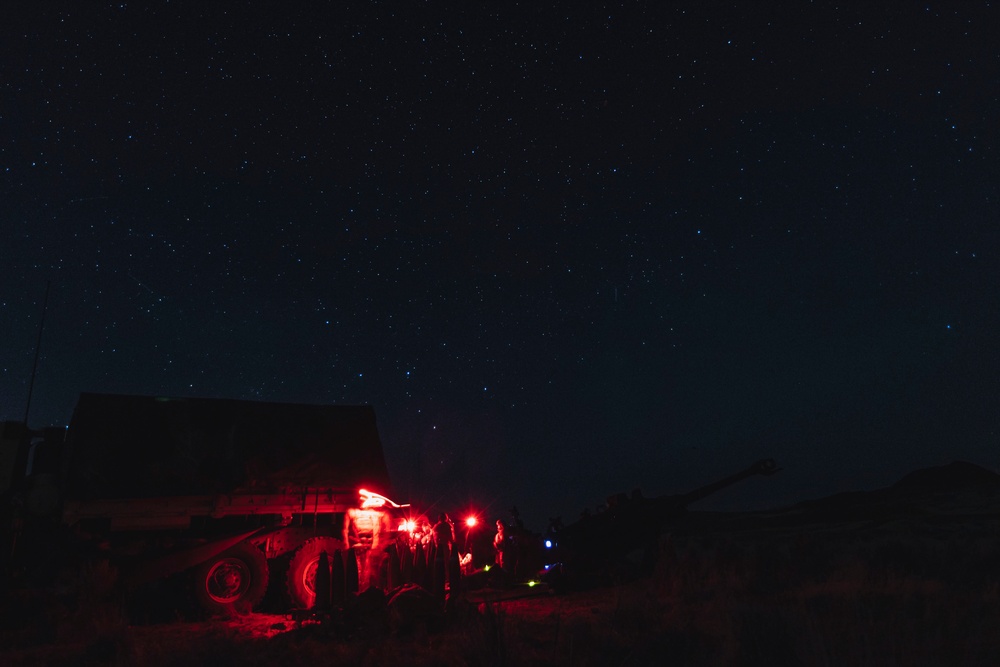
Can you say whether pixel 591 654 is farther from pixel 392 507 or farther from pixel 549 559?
pixel 549 559

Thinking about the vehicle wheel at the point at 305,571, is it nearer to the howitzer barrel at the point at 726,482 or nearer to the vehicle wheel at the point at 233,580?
the vehicle wheel at the point at 233,580

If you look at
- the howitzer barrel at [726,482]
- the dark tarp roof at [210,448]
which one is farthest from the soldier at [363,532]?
the howitzer barrel at [726,482]

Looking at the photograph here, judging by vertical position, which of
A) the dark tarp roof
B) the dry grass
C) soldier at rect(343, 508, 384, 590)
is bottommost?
the dry grass

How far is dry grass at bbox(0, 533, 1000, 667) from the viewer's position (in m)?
7.29

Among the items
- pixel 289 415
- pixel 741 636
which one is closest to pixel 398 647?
pixel 741 636

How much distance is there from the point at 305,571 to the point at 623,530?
8.18m

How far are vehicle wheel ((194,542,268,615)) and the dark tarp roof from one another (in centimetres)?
134

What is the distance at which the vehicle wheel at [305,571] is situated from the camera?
1397cm

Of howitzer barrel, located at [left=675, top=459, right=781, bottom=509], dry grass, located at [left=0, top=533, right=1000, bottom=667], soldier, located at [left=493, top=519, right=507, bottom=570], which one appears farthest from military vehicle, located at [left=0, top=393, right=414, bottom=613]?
howitzer barrel, located at [left=675, top=459, right=781, bottom=509]

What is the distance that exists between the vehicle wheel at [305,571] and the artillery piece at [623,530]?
19.3 feet

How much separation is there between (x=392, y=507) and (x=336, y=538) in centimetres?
167

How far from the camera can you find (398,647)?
8930mm

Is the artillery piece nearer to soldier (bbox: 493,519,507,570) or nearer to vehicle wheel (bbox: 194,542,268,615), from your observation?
soldier (bbox: 493,519,507,570)

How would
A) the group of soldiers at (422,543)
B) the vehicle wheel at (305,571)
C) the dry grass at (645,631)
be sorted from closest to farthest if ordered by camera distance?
1. the dry grass at (645,631)
2. the group of soldiers at (422,543)
3. the vehicle wheel at (305,571)
